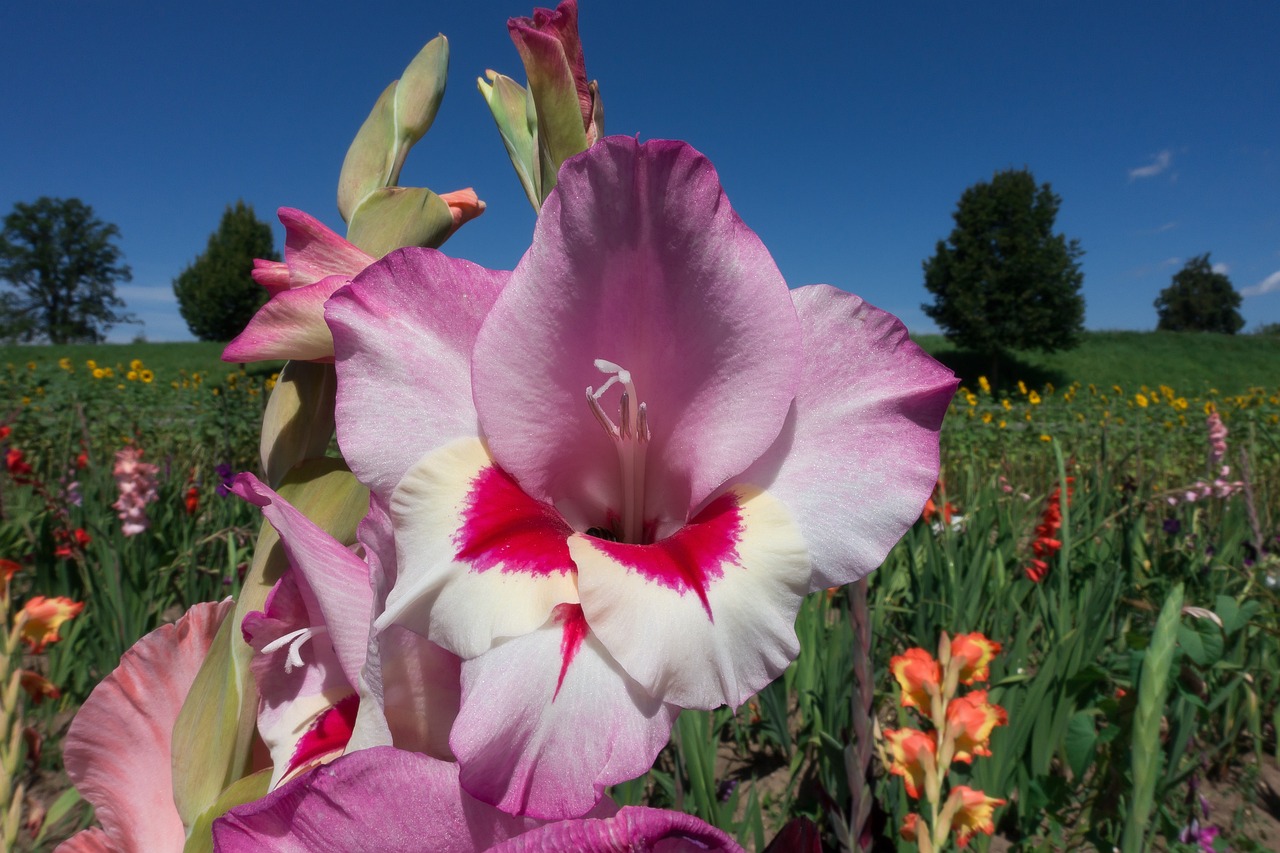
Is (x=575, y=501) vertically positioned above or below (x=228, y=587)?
above

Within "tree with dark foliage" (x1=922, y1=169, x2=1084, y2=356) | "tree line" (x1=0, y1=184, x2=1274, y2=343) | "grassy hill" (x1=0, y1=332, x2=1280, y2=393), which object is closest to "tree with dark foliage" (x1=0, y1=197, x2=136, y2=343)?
"tree line" (x1=0, y1=184, x2=1274, y2=343)

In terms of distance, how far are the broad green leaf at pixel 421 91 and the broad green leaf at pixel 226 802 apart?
414mm

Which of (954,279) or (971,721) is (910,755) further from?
(954,279)

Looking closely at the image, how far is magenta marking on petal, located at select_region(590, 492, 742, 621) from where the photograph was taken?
1.18 ft

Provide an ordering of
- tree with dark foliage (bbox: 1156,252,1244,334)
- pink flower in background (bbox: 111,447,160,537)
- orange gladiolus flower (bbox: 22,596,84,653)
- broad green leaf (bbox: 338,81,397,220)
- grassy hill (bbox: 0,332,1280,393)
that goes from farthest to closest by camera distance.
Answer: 1. tree with dark foliage (bbox: 1156,252,1244,334)
2. grassy hill (bbox: 0,332,1280,393)
3. pink flower in background (bbox: 111,447,160,537)
4. orange gladiolus flower (bbox: 22,596,84,653)
5. broad green leaf (bbox: 338,81,397,220)

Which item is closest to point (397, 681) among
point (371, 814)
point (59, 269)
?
point (371, 814)

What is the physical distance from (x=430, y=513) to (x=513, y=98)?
393mm

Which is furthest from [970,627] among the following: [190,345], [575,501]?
[190,345]

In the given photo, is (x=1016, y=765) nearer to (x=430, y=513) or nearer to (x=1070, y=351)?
(x=430, y=513)

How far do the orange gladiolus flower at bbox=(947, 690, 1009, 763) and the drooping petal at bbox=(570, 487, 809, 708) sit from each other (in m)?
0.90

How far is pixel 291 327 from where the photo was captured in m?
0.39

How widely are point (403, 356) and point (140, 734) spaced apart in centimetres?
35

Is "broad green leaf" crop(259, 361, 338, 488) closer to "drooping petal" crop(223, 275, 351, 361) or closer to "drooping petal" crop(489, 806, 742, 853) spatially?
"drooping petal" crop(223, 275, 351, 361)

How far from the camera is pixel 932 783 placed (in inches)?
35.8
